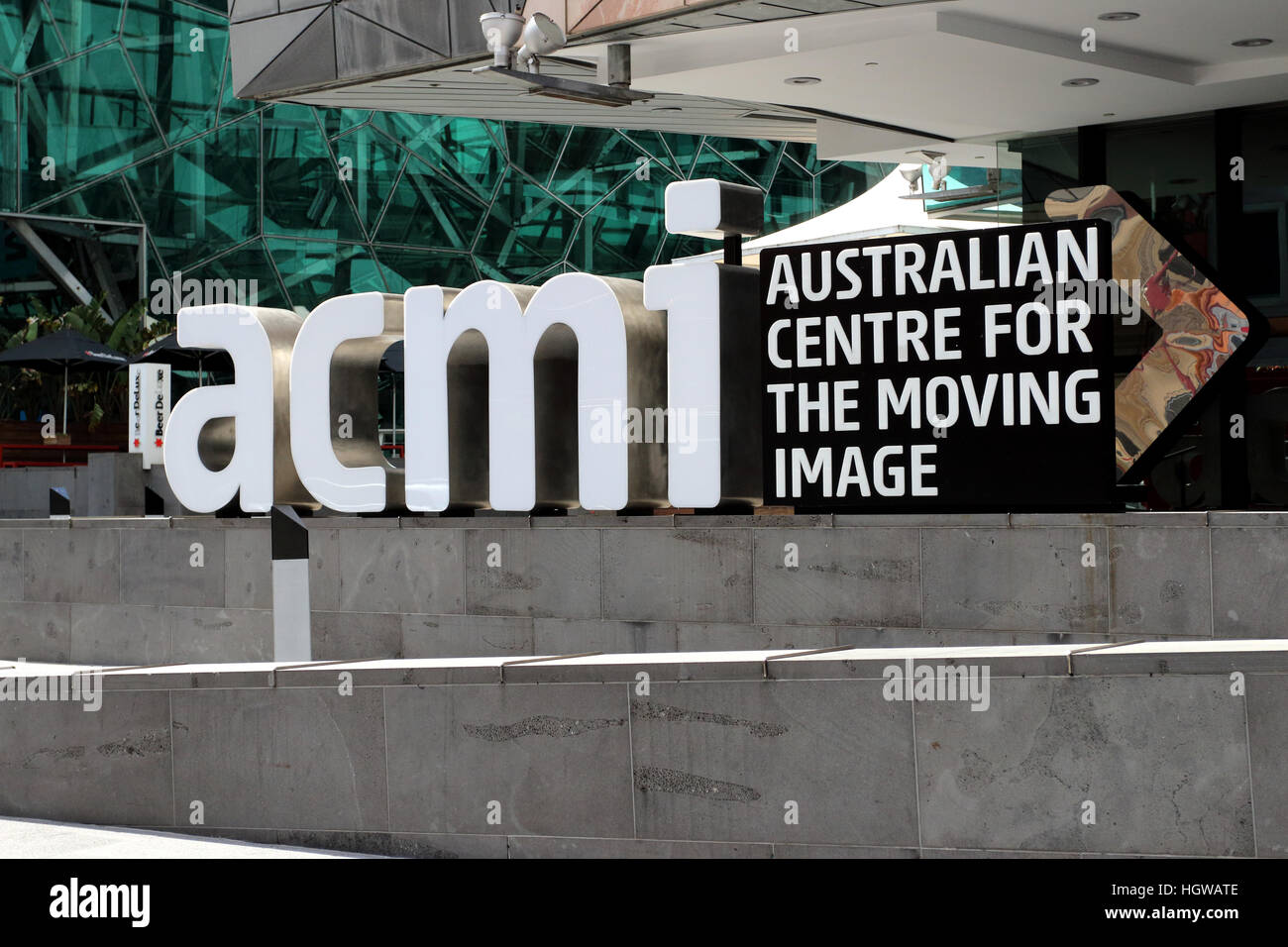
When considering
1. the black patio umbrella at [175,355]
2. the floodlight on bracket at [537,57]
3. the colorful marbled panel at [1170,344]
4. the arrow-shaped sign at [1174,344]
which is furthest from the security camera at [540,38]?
the black patio umbrella at [175,355]

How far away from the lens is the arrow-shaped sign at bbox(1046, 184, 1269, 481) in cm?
1374

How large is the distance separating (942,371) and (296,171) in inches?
1191

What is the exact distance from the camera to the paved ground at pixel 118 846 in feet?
22.2

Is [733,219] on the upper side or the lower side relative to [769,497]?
upper

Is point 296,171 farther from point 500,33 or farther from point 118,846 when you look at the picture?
point 118,846

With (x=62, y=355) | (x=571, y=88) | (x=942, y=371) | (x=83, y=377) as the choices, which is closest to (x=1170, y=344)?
Result: (x=942, y=371)

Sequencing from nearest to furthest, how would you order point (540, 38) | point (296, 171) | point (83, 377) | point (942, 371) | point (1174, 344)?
point (942, 371) → point (540, 38) → point (1174, 344) → point (83, 377) → point (296, 171)

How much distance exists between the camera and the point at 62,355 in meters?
25.8

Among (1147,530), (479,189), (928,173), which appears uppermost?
(479,189)

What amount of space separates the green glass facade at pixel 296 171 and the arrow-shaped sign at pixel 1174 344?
2681cm
